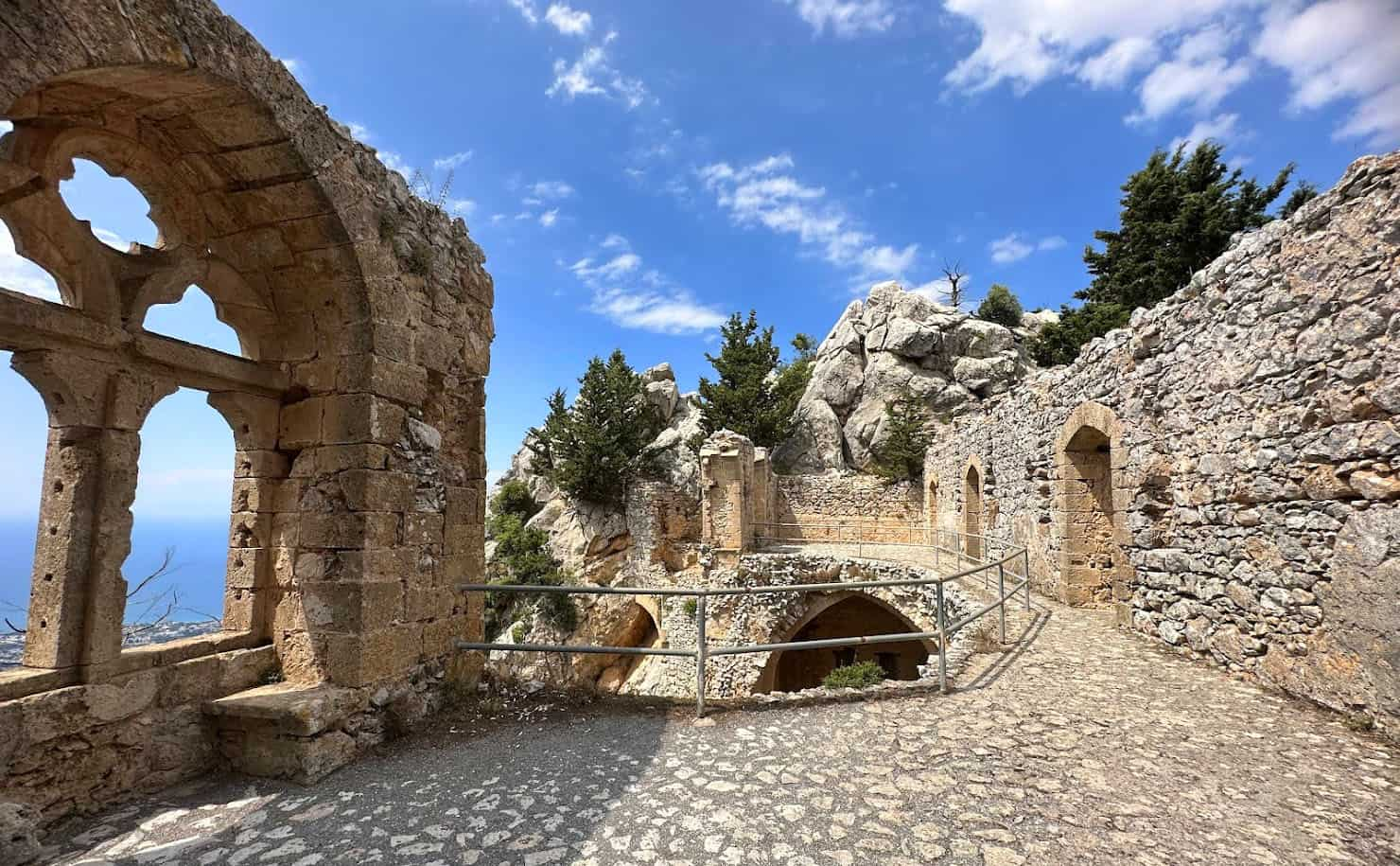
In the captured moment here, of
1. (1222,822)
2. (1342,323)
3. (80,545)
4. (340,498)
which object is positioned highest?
(1342,323)

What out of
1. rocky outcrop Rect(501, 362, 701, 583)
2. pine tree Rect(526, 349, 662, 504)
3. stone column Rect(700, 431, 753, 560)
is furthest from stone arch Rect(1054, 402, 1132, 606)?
pine tree Rect(526, 349, 662, 504)

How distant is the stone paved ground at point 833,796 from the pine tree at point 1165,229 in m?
18.9

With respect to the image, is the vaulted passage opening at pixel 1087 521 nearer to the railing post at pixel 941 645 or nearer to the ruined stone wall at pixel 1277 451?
the ruined stone wall at pixel 1277 451

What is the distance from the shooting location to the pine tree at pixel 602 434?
882 inches

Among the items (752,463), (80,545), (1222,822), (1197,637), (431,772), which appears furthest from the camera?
(752,463)

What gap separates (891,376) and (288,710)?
86.5 feet

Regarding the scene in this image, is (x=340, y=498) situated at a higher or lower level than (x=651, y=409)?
lower

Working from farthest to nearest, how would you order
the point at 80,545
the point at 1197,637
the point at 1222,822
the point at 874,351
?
the point at 874,351
the point at 1197,637
the point at 80,545
the point at 1222,822

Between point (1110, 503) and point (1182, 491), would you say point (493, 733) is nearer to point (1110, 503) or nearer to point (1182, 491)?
point (1182, 491)

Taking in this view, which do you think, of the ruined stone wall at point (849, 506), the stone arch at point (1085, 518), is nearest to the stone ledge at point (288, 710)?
the stone arch at point (1085, 518)

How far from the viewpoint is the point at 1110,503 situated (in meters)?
8.63

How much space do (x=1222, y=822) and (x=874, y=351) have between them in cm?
2709

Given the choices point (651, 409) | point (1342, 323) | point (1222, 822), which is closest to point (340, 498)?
point (1222, 822)

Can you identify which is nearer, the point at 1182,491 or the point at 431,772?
the point at 431,772
